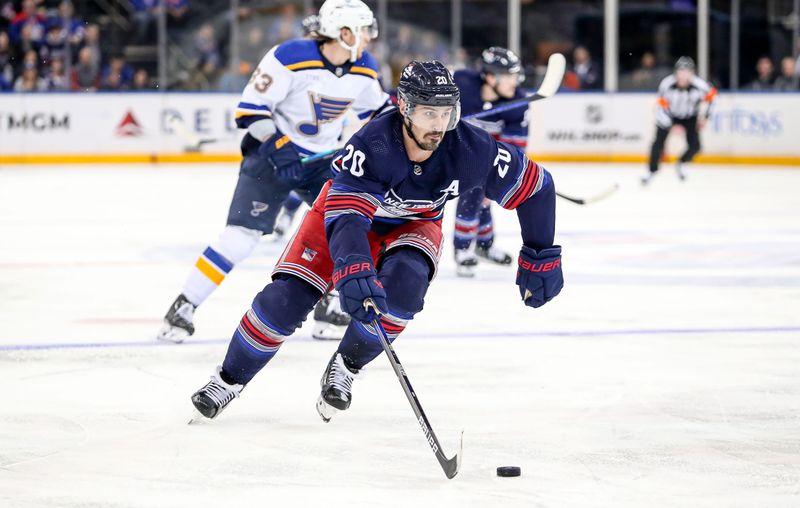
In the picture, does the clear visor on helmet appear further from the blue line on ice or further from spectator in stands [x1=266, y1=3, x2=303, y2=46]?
spectator in stands [x1=266, y1=3, x2=303, y2=46]

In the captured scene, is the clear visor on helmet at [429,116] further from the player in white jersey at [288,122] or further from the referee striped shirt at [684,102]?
the referee striped shirt at [684,102]

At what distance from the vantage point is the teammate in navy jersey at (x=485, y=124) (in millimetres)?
6930

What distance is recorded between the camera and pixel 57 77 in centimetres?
1466

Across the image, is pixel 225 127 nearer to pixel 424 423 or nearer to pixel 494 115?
pixel 494 115

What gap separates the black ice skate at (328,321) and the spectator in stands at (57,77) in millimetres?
10173

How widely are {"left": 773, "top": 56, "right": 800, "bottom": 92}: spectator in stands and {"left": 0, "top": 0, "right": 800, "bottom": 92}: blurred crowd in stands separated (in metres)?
0.01

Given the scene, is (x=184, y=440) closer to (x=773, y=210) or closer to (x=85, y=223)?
(x=85, y=223)

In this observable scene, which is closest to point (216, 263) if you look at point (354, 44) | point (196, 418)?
point (354, 44)

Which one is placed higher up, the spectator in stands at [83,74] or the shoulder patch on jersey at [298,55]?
the shoulder patch on jersey at [298,55]

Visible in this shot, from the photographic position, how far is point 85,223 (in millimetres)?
9195

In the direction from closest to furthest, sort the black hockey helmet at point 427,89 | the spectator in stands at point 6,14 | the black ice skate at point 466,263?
1. the black hockey helmet at point 427,89
2. the black ice skate at point 466,263
3. the spectator in stands at point 6,14

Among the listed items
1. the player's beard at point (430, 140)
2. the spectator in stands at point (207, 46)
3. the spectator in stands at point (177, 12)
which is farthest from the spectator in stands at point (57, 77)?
the player's beard at point (430, 140)

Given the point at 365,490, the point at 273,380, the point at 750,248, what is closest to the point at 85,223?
the point at 750,248

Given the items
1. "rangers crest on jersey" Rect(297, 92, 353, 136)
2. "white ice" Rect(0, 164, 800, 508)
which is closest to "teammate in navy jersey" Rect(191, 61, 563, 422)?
"white ice" Rect(0, 164, 800, 508)
